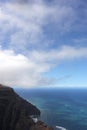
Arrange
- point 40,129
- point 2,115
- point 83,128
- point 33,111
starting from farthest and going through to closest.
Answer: point 33,111 < point 83,128 < point 40,129 < point 2,115

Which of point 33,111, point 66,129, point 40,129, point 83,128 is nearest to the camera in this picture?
point 40,129

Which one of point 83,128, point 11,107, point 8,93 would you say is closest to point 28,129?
point 11,107

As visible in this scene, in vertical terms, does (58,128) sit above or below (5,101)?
below

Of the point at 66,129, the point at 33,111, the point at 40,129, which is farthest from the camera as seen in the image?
the point at 33,111

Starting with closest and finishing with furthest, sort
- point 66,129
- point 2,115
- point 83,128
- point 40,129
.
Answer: point 2,115 → point 40,129 → point 66,129 → point 83,128

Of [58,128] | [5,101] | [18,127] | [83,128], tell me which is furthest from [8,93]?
[83,128]

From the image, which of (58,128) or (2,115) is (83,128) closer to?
(58,128)

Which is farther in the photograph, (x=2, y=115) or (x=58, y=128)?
(x=58, y=128)

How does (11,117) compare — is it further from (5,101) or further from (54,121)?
(54,121)

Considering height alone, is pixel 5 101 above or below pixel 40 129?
above
